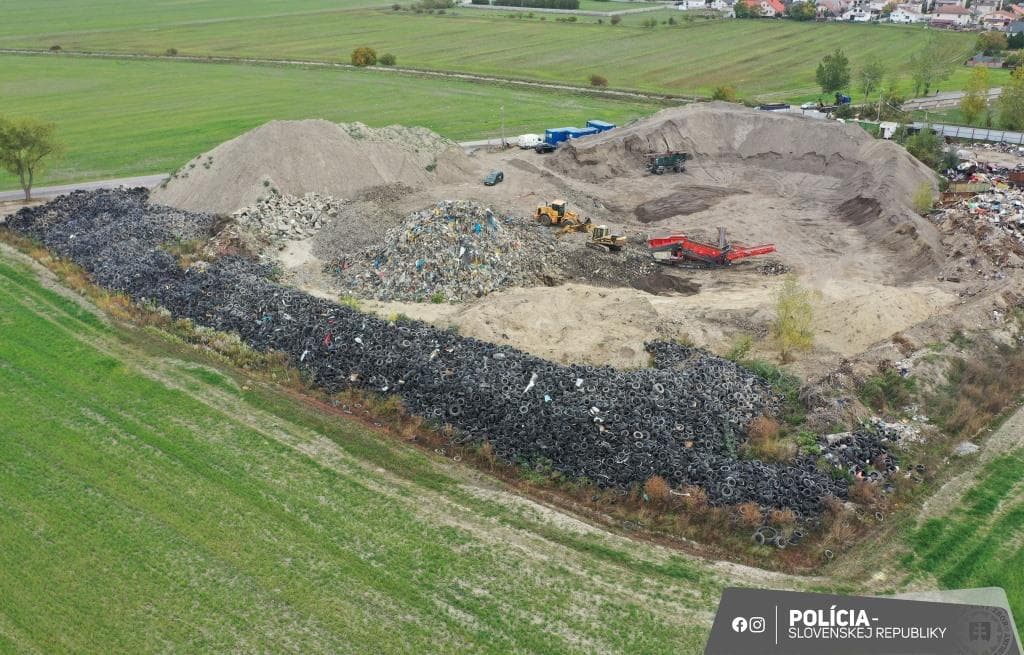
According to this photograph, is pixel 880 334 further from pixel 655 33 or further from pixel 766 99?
pixel 655 33

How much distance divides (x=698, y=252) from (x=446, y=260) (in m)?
11.6

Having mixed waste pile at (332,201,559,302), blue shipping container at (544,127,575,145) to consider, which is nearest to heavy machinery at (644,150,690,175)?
blue shipping container at (544,127,575,145)

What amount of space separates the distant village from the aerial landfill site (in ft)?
276

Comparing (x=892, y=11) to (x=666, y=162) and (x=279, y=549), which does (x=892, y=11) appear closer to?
(x=666, y=162)

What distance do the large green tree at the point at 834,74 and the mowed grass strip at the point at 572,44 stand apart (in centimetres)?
359

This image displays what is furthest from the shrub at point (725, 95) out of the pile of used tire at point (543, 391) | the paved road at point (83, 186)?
the pile of used tire at point (543, 391)

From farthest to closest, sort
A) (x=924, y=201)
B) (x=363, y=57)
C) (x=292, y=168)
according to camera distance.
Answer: (x=363, y=57)
(x=292, y=168)
(x=924, y=201)

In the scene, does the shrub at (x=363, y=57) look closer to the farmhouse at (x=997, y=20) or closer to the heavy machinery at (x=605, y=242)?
the heavy machinery at (x=605, y=242)

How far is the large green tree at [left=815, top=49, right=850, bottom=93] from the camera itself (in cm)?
7074

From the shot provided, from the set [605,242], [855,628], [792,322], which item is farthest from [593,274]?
[855,628]

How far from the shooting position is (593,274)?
113 feet

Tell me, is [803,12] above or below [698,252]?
above

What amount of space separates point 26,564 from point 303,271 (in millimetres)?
18554

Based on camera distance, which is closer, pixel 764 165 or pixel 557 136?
pixel 764 165
